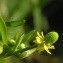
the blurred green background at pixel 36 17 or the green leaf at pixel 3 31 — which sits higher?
the green leaf at pixel 3 31

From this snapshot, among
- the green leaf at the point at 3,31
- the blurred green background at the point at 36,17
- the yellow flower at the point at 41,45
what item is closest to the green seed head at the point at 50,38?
the yellow flower at the point at 41,45

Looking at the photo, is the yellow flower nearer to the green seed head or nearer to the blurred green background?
the green seed head

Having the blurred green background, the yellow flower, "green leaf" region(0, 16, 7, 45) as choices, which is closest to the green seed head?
the yellow flower

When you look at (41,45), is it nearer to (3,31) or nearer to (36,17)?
(3,31)

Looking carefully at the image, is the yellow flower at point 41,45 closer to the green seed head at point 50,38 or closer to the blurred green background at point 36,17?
the green seed head at point 50,38

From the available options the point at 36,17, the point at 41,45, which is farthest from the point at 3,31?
the point at 36,17

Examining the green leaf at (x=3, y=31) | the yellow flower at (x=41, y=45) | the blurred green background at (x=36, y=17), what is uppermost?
the green leaf at (x=3, y=31)

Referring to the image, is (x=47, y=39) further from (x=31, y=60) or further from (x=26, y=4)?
(x=31, y=60)

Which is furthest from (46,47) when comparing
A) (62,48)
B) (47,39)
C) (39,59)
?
(62,48)
